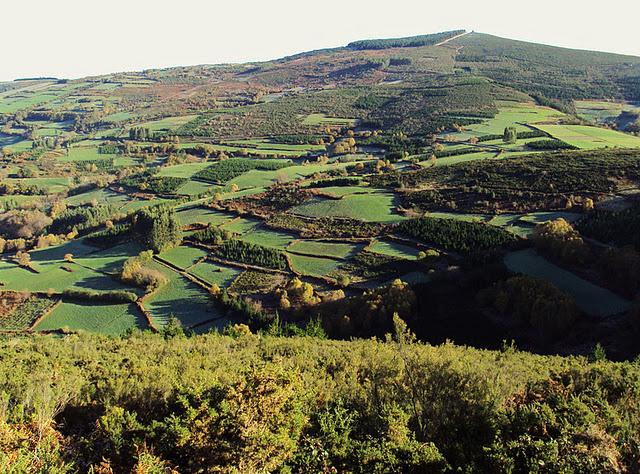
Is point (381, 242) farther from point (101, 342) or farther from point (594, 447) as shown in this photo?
point (594, 447)

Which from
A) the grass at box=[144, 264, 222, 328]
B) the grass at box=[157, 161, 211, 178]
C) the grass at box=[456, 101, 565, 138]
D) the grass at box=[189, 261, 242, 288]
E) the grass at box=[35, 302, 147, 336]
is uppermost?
the grass at box=[456, 101, 565, 138]

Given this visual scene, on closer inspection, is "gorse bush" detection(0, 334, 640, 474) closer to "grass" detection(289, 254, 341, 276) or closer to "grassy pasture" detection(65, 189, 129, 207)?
"grass" detection(289, 254, 341, 276)

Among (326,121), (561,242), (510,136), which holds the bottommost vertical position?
(561,242)

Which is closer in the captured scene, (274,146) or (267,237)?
(267,237)

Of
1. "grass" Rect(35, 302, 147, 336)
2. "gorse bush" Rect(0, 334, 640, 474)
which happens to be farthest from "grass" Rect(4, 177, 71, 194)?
"gorse bush" Rect(0, 334, 640, 474)

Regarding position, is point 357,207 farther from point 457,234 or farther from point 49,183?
point 49,183

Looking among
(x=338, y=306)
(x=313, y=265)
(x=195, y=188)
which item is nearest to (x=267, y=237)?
(x=313, y=265)
